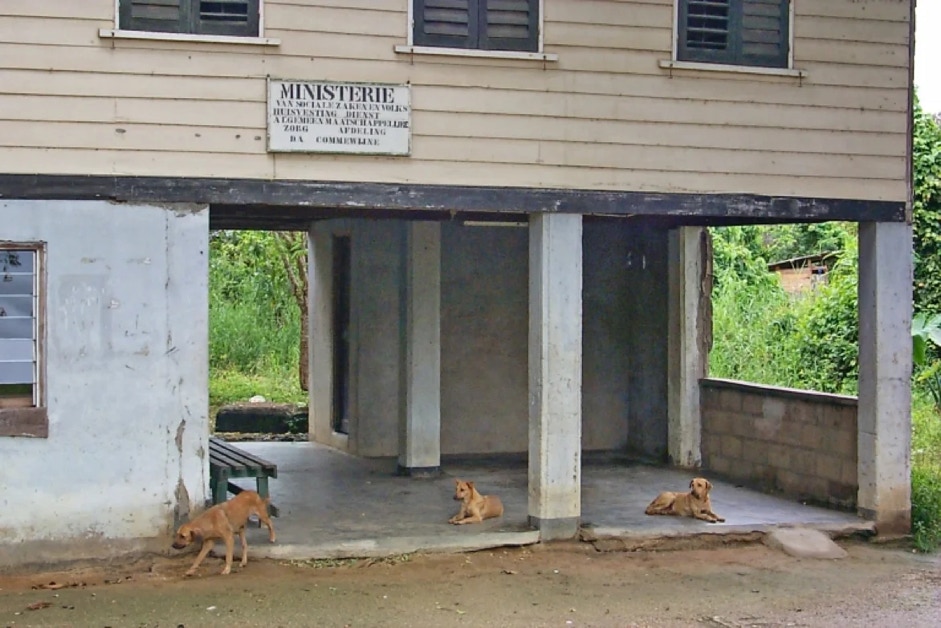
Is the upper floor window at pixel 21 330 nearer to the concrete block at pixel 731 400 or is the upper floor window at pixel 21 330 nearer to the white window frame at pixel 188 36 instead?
the white window frame at pixel 188 36

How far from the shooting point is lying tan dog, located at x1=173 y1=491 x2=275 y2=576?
866 centimetres

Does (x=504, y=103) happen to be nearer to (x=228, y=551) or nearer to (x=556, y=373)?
(x=556, y=373)

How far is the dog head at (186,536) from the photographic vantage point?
339 inches

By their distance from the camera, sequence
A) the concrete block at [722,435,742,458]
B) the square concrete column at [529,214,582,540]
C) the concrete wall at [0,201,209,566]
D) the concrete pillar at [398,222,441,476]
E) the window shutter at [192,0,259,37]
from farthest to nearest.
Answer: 1. the concrete block at [722,435,742,458]
2. the concrete pillar at [398,222,441,476]
3. the square concrete column at [529,214,582,540]
4. the window shutter at [192,0,259,37]
5. the concrete wall at [0,201,209,566]

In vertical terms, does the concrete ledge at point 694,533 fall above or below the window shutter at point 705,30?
below

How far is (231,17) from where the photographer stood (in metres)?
9.19

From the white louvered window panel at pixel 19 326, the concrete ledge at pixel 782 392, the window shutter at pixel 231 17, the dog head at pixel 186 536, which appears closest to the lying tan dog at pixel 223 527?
the dog head at pixel 186 536

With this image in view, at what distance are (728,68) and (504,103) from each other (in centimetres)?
200

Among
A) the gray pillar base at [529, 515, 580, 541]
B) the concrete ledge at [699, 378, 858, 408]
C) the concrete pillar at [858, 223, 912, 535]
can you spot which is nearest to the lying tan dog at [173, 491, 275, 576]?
the gray pillar base at [529, 515, 580, 541]

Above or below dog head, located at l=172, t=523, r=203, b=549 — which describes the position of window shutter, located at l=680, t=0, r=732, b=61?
above

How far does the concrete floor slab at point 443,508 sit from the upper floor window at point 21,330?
2.00m

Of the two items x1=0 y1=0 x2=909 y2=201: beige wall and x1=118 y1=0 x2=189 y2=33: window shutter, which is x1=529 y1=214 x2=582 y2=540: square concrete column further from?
x1=118 y1=0 x2=189 y2=33: window shutter

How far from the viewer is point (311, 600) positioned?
838 cm

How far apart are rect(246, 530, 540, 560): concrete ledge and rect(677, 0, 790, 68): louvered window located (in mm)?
4201
